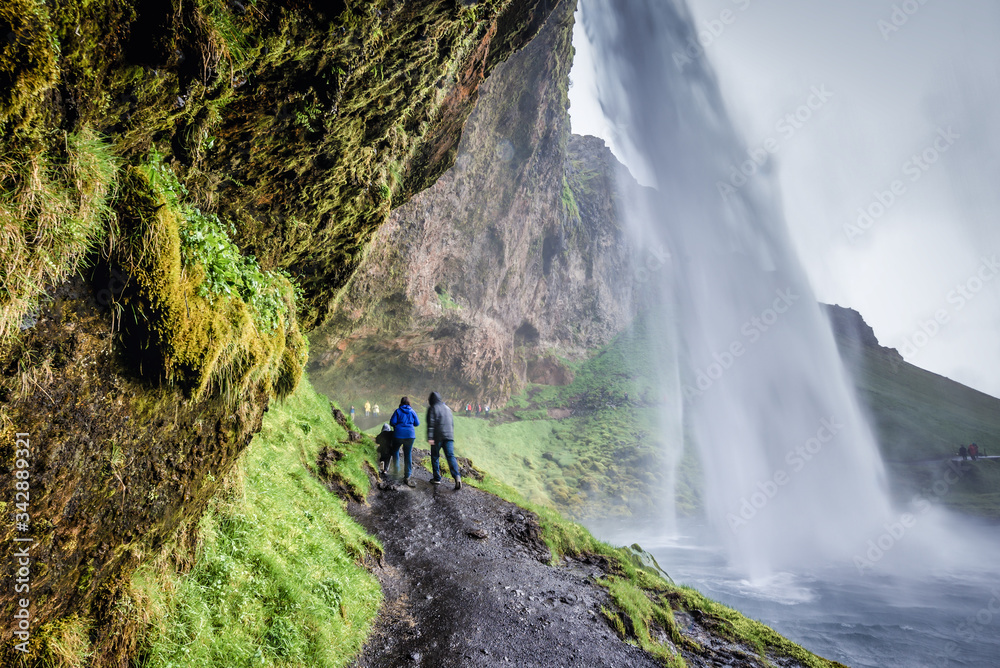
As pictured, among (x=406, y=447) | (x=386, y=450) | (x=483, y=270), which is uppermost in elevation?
(x=483, y=270)

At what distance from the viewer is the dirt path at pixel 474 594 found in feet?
16.0

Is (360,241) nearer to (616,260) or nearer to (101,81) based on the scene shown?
(101,81)

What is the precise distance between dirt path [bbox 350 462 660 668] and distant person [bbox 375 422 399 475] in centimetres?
63

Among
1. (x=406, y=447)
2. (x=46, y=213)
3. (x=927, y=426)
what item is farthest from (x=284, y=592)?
(x=927, y=426)

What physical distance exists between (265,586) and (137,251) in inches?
123

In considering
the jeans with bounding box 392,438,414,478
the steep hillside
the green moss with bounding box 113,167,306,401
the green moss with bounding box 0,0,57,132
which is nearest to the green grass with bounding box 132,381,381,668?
the green moss with bounding box 113,167,306,401

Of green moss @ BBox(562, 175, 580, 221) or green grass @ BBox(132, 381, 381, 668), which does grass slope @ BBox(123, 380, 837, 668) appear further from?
green moss @ BBox(562, 175, 580, 221)

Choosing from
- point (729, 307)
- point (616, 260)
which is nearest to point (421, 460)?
point (616, 260)

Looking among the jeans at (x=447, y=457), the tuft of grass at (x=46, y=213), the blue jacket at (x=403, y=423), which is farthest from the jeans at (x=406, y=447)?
the tuft of grass at (x=46, y=213)

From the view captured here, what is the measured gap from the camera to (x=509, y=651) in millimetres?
4965

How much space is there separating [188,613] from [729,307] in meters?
75.4

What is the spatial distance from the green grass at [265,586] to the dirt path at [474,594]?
51 cm

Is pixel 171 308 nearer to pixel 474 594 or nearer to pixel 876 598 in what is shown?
pixel 474 594

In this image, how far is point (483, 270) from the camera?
3441cm
